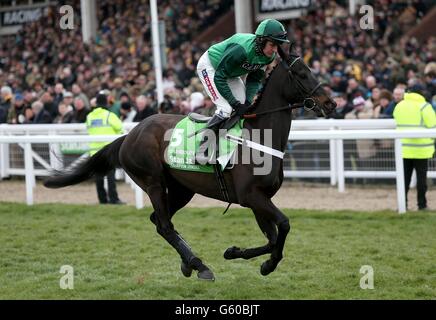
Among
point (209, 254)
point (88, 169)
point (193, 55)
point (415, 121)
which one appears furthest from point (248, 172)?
point (193, 55)

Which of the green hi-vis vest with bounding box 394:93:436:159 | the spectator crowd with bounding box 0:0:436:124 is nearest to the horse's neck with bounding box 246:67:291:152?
the green hi-vis vest with bounding box 394:93:436:159

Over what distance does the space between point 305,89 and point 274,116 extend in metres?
0.31

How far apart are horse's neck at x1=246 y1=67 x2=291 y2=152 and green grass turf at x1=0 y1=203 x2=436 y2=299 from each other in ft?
3.47

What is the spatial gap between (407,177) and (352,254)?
2.64 metres

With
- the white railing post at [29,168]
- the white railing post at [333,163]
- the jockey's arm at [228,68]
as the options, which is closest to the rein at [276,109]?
the jockey's arm at [228,68]

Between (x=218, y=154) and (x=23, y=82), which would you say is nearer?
(x=218, y=154)

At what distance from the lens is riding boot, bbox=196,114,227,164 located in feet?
19.9

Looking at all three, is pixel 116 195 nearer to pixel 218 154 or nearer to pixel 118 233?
pixel 118 233

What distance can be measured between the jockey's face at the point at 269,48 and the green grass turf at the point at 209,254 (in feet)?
5.41

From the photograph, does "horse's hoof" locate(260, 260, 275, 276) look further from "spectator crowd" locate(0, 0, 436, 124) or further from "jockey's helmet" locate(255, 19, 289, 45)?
"spectator crowd" locate(0, 0, 436, 124)

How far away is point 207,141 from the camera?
6.12 meters

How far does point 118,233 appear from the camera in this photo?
8422 millimetres

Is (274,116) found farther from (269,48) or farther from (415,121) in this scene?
(415,121)
